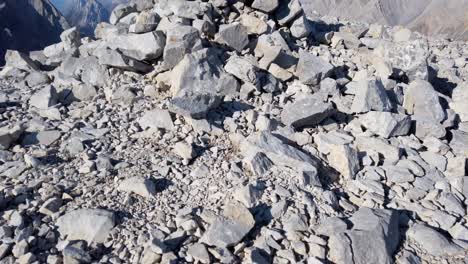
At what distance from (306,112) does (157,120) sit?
1.61m

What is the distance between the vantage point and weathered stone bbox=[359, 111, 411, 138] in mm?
4447

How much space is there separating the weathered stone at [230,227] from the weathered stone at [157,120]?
56.6 inches

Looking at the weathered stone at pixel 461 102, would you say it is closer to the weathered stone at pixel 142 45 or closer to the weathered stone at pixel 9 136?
the weathered stone at pixel 142 45

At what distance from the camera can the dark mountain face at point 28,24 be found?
3142cm

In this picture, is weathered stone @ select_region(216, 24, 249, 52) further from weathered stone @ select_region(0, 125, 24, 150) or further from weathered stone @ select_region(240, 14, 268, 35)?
weathered stone @ select_region(0, 125, 24, 150)

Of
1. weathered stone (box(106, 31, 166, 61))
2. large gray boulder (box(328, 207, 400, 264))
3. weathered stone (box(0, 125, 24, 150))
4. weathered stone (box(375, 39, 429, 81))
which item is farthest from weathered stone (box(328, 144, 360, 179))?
weathered stone (box(0, 125, 24, 150))

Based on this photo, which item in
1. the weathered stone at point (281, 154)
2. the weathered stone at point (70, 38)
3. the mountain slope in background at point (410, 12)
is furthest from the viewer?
the mountain slope in background at point (410, 12)

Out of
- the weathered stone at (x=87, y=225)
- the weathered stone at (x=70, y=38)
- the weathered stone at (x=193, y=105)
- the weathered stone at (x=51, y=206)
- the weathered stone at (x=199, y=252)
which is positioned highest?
the weathered stone at (x=193, y=105)

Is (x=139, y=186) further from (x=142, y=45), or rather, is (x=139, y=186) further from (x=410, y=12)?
(x=410, y=12)

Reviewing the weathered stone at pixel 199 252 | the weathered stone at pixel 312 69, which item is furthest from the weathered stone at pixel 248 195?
the weathered stone at pixel 312 69

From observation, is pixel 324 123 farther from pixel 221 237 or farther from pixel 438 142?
pixel 221 237

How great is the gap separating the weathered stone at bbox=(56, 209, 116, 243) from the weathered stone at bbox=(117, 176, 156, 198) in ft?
1.15

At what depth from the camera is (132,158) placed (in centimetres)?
396

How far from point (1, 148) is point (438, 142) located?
14.9ft
